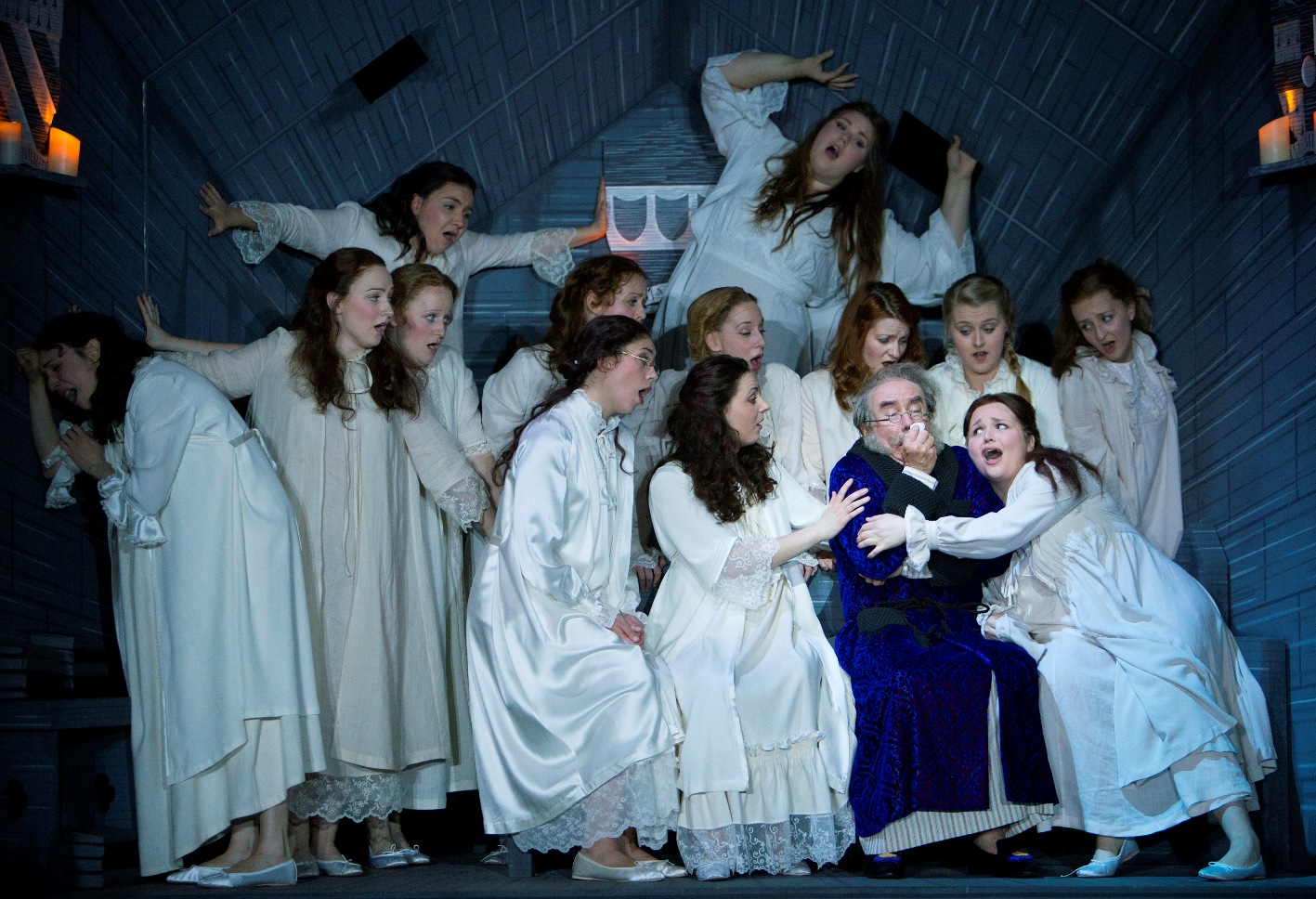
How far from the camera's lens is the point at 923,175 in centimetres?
596

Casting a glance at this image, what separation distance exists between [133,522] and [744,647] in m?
1.81

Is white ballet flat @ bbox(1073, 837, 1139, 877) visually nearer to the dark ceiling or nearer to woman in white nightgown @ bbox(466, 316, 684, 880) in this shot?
woman in white nightgown @ bbox(466, 316, 684, 880)

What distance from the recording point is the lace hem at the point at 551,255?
228 inches

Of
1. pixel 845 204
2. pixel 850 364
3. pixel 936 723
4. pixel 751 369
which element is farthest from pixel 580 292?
pixel 936 723

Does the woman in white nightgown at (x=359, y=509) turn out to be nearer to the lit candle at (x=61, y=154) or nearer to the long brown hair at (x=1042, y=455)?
the lit candle at (x=61, y=154)

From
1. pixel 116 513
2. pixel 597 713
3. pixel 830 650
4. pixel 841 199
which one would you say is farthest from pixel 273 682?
pixel 841 199

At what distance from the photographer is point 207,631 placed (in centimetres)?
388

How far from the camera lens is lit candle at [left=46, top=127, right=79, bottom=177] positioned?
14.3 ft

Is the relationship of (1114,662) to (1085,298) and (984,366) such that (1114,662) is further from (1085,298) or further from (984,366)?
(1085,298)

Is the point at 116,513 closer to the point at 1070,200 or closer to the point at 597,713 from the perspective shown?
the point at 597,713

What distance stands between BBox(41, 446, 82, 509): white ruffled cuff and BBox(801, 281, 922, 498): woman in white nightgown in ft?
8.12

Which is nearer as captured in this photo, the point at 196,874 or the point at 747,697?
the point at 196,874

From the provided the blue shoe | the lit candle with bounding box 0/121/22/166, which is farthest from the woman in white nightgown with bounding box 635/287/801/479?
the lit candle with bounding box 0/121/22/166

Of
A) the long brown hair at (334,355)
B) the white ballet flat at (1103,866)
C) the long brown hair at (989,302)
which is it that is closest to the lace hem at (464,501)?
the long brown hair at (334,355)
